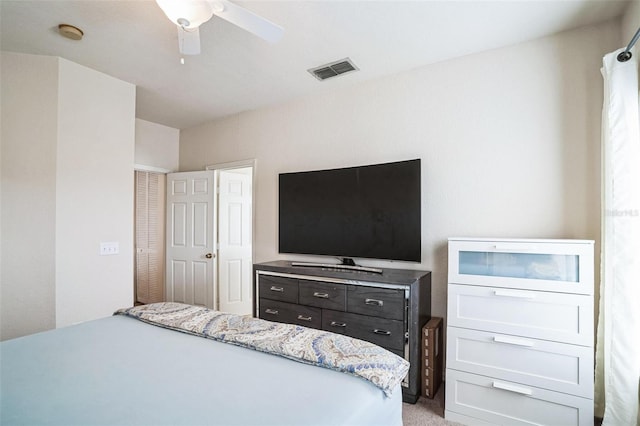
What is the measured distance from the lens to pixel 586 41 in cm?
221

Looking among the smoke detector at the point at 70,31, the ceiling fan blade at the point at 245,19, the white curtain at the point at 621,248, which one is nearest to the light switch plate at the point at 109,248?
the smoke detector at the point at 70,31

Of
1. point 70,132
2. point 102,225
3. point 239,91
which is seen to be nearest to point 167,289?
point 102,225

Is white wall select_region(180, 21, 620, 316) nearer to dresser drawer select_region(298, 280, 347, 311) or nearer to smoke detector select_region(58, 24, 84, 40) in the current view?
dresser drawer select_region(298, 280, 347, 311)

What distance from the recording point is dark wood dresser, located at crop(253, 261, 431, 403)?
7.59ft

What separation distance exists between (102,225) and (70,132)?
2.81 ft

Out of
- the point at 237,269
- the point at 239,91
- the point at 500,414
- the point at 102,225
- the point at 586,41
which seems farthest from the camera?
the point at 237,269

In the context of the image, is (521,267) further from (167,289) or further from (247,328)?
(167,289)

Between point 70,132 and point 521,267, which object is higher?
point 70,132

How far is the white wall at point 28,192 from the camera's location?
254 cm

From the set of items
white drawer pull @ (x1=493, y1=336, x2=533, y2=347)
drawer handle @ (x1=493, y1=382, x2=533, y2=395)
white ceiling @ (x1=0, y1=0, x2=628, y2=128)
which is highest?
white ceiling @ (x1=0, y1=0, x2=628, y2=128)

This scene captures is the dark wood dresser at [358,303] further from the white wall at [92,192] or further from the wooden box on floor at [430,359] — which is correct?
the white wall at [92,192]

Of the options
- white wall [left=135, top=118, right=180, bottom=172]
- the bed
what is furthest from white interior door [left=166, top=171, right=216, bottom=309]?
the bed

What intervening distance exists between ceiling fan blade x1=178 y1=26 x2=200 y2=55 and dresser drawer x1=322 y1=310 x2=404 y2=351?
2117 mm

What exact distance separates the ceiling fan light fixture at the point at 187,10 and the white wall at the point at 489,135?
6.02 feet
